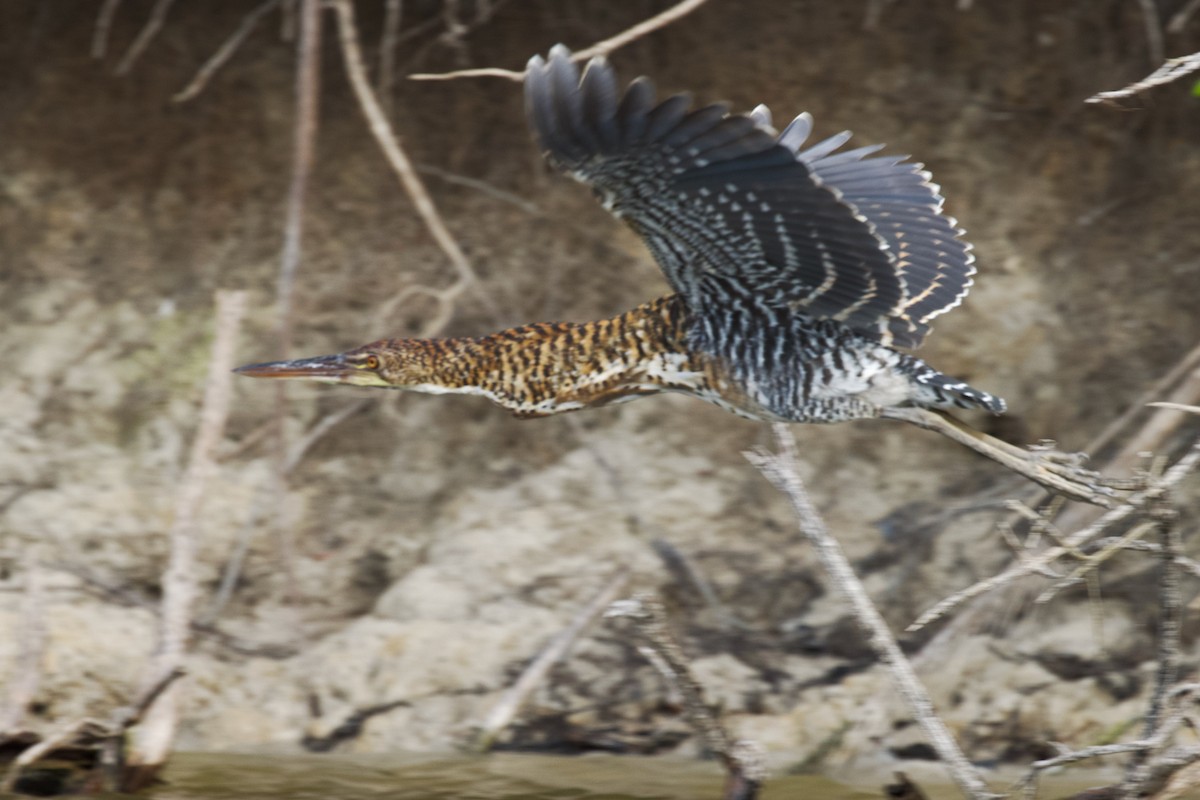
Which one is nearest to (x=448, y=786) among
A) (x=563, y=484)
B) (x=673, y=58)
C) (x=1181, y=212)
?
(x=563, y=484)

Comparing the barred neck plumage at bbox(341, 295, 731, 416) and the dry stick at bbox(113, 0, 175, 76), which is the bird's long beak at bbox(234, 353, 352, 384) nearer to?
the barred neck plumage at bbox(341, 295, 731, 416)

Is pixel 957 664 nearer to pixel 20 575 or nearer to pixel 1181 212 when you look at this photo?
pixel 1181 212

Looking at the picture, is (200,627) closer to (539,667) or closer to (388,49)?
(539,667)

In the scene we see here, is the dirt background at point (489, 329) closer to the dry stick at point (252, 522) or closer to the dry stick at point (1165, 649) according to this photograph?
the dry stick at point (252, 522)

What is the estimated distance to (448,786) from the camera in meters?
4.60

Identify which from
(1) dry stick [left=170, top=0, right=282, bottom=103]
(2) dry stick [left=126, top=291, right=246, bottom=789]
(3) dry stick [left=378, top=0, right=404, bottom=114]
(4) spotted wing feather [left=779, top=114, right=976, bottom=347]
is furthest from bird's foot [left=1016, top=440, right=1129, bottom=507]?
(1) dry stick [left=170, top=0, right=282, bottom=103]

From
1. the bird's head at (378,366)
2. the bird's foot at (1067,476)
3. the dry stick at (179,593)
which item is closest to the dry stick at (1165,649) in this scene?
the bird's foot at (1067,476)

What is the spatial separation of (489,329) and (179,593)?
2.04m

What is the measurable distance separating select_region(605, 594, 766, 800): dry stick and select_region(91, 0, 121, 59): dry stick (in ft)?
10.4

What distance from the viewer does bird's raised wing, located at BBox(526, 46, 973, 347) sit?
3162mm

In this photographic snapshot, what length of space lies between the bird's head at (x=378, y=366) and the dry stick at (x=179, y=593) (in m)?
0.13

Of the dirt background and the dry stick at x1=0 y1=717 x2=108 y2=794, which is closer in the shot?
the dry stick at x1=0 y1=717 x2=108 y2=794

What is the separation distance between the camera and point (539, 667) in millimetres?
5062

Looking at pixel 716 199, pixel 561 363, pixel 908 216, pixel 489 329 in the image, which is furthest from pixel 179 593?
pixel 908 216
